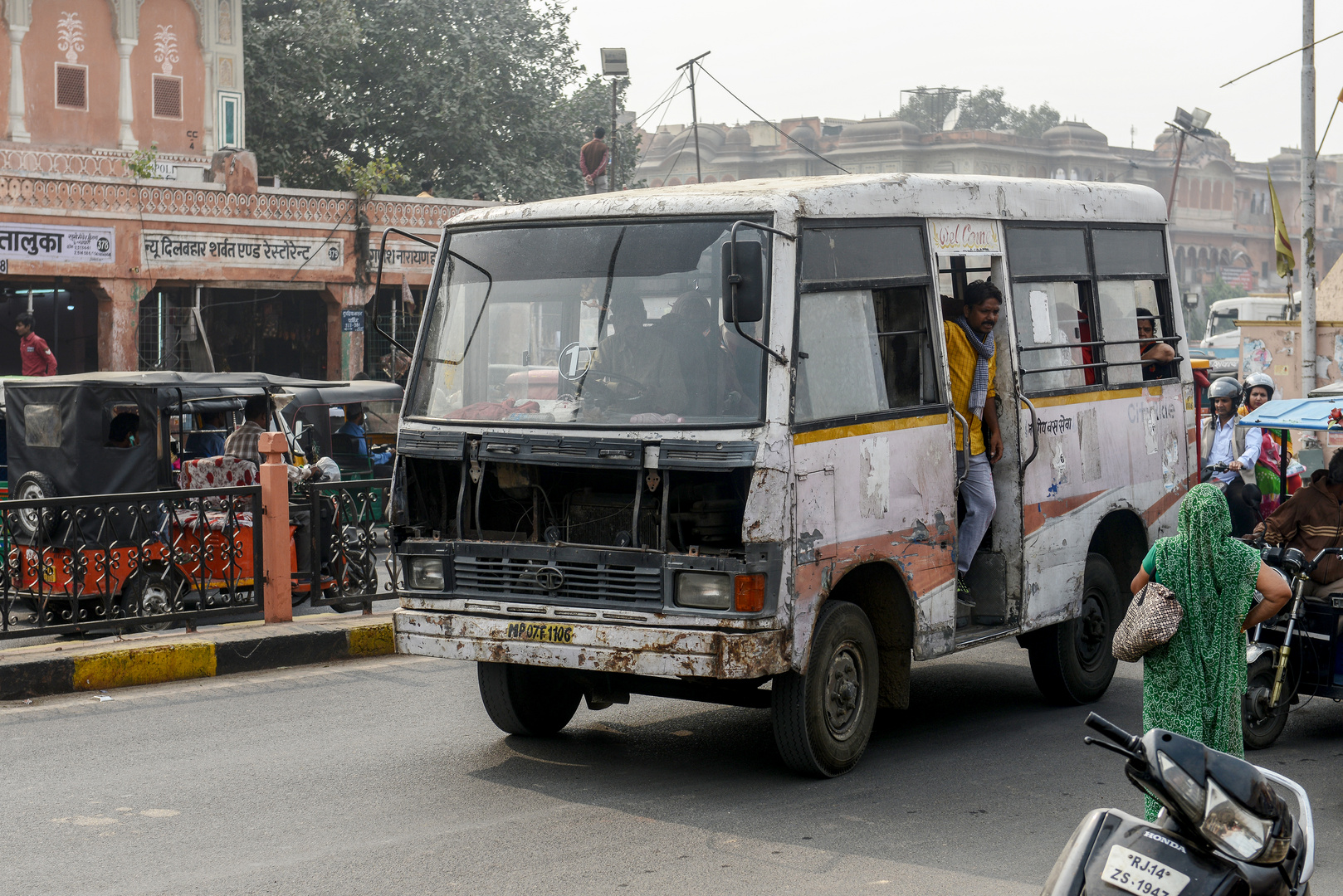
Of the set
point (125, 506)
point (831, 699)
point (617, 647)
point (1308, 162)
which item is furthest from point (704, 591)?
point (1308, 162)

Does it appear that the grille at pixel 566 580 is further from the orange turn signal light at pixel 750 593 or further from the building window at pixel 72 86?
the building window at pixel 72 86

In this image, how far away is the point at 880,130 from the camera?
3031 inches

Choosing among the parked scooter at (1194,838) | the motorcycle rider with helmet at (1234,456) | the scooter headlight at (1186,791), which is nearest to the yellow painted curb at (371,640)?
the motorcycle rider with helmet at (1234,456)

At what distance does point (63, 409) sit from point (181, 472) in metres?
1.00

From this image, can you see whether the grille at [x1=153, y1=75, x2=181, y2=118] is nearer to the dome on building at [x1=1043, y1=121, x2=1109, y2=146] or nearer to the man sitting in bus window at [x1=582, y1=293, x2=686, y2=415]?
the man sitting in bus window at [x1=582, y1=293, x2=686, y2=415]

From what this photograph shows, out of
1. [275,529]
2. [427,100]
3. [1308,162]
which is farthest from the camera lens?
[427,100]

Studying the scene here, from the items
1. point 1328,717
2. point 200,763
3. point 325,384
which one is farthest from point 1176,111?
point 200,763

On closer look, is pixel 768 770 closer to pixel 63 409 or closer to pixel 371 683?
pixel 371 683

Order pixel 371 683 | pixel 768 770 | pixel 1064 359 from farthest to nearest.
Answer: pixel 371 683 → pixel 1064 359 → pixel 768 770

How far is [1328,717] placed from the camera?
293 inches

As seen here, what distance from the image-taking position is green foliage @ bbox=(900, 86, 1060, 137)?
92812 mm

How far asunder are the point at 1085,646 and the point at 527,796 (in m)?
3.53

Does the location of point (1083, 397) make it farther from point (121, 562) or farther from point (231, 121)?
point (231, 121)

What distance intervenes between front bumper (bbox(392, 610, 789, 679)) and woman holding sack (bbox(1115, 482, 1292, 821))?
1462mm
